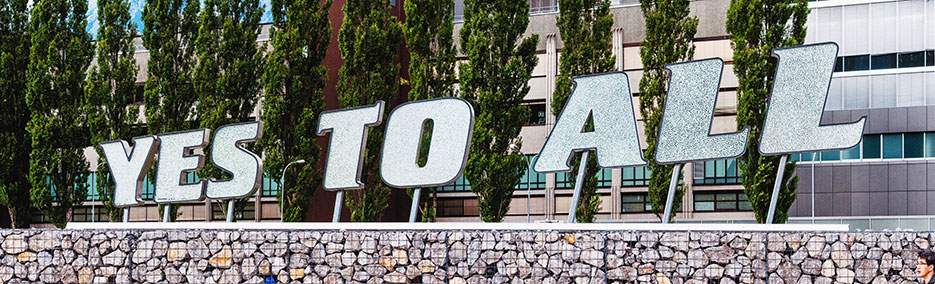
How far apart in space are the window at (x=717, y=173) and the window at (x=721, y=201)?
0.50 meters

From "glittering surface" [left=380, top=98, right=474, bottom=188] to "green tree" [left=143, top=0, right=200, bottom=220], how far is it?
20.4 m

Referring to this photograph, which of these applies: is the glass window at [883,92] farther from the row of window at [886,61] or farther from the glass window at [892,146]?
the glass window at [892,146]

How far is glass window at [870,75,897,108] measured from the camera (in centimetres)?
4281

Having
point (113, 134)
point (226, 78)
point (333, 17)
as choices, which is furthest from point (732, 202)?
point (113, 134)

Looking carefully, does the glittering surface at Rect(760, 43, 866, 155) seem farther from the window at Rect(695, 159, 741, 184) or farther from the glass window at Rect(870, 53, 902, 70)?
the window at Rect(695, 159, 741, 184)

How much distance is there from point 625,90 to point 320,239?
237 inches

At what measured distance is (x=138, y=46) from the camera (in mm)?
54969

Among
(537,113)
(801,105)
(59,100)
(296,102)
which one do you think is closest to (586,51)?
(296,102)

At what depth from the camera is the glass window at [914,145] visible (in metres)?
42.6

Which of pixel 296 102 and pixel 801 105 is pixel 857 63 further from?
pixel 801 105

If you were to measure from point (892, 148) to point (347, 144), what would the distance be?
88.1 ft

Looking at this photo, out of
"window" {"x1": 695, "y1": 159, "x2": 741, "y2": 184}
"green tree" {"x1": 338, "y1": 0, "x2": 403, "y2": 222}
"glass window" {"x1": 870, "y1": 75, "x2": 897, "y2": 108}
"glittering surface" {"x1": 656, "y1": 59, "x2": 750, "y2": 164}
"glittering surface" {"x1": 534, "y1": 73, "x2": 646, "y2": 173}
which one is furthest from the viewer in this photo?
"window" {"x1": 695, "y1": 159, "x2": 741, "y2": 184}

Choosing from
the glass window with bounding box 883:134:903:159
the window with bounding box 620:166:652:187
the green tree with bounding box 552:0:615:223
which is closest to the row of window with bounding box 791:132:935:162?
the glass window with bounding box 883:134:903:159

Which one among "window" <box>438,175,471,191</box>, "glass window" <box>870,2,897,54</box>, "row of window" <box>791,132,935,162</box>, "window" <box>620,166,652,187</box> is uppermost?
"glass window" <box>870,2,897,54</box>
